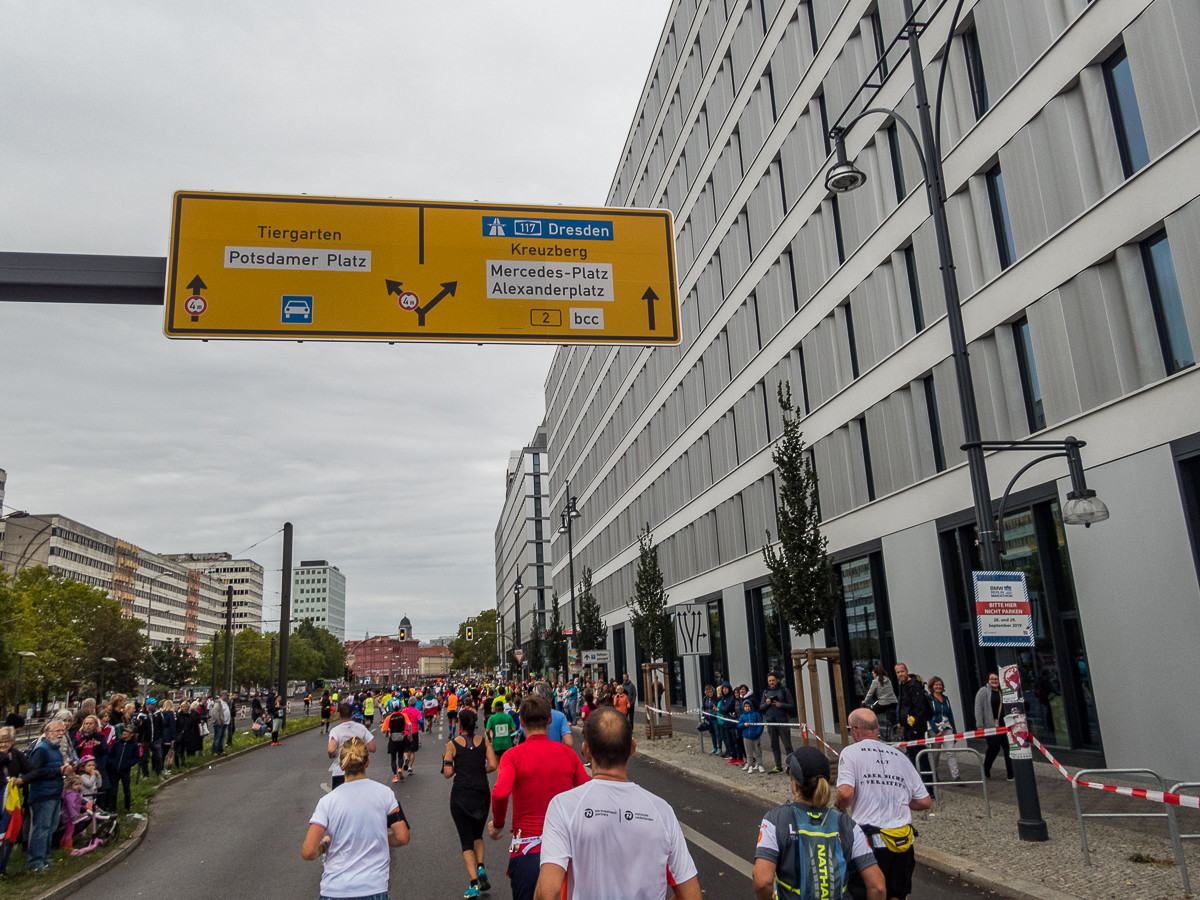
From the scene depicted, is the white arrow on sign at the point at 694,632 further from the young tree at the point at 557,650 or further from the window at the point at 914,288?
the young tree at the point at 557,650

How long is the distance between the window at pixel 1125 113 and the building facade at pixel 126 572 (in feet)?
295

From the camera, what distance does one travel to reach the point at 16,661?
49125 mm

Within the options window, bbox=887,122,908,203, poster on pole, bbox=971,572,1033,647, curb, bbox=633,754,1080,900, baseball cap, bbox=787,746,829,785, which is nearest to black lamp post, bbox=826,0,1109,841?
poster on pole, bbox=971,572,1033,647

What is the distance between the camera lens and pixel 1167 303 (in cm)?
1370

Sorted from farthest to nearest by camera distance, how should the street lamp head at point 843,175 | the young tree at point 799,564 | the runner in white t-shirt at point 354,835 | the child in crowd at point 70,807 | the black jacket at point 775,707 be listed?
the young tree at point 799,564, the black jacket at point 775,707, the street lamp head at point 843,175, the child in crowd at point 70,807, the runner in white t-shirt at point 354,835

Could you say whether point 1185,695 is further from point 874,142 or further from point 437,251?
point 874,142

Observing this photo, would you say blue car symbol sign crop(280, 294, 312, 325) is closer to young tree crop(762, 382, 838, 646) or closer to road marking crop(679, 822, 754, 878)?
road marking crop(679, 822, 754, 878)

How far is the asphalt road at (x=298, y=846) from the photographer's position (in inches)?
356

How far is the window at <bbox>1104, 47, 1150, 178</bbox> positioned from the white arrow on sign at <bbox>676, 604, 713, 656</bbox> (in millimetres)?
13655

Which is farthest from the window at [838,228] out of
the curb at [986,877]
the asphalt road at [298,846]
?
the curb at [986,877]

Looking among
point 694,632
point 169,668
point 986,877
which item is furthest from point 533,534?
point 986,877

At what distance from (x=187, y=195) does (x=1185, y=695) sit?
14187 mm

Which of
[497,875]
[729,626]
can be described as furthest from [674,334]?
[729,626]

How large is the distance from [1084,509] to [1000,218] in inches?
361
